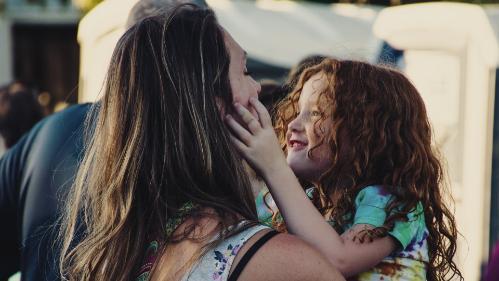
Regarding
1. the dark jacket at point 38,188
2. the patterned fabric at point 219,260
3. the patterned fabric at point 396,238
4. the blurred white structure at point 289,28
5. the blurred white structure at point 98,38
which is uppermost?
the patterned fabric at point 219,260

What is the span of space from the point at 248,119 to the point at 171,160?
0.18 metres

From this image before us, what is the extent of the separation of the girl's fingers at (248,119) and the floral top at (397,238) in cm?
39

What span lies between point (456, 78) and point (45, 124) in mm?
3997

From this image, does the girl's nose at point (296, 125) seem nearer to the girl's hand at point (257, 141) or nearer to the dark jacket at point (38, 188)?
the girl's hand at point (257, 141)

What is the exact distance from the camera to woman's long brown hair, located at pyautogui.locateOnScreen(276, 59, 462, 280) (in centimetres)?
218

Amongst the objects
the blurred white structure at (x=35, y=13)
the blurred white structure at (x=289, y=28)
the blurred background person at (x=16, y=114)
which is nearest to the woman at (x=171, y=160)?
the blurred background person at (x=16, y=114)

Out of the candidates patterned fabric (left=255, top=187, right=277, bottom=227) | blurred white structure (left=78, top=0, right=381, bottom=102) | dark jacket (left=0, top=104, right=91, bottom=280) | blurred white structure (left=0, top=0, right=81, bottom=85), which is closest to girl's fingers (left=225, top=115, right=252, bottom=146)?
patterned fabric (left=255, top=187, right=277, bottom=227)

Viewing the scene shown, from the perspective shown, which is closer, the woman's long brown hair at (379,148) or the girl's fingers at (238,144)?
the girl's fingers at (238,144)

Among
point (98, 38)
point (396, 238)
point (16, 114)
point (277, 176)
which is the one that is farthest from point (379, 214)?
point (98, 38)

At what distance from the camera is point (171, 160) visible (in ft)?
5.90

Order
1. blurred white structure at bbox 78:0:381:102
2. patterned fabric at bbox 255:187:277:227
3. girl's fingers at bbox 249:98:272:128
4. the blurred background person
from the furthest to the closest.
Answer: blurred white structure at bbox 78:0:381:102 → the blurred background person → patterned fabric at bbox 255:187:277:227 → girl's fingers at bbox 249:98:272:128

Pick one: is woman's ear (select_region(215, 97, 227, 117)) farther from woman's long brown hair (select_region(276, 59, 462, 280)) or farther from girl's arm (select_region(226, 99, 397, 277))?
woman's long brown hair (select_region(276, 59, 462, 280))

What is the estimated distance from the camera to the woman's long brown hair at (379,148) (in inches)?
86.0

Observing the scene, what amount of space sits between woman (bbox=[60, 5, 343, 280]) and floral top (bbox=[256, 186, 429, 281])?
1.23 feet
